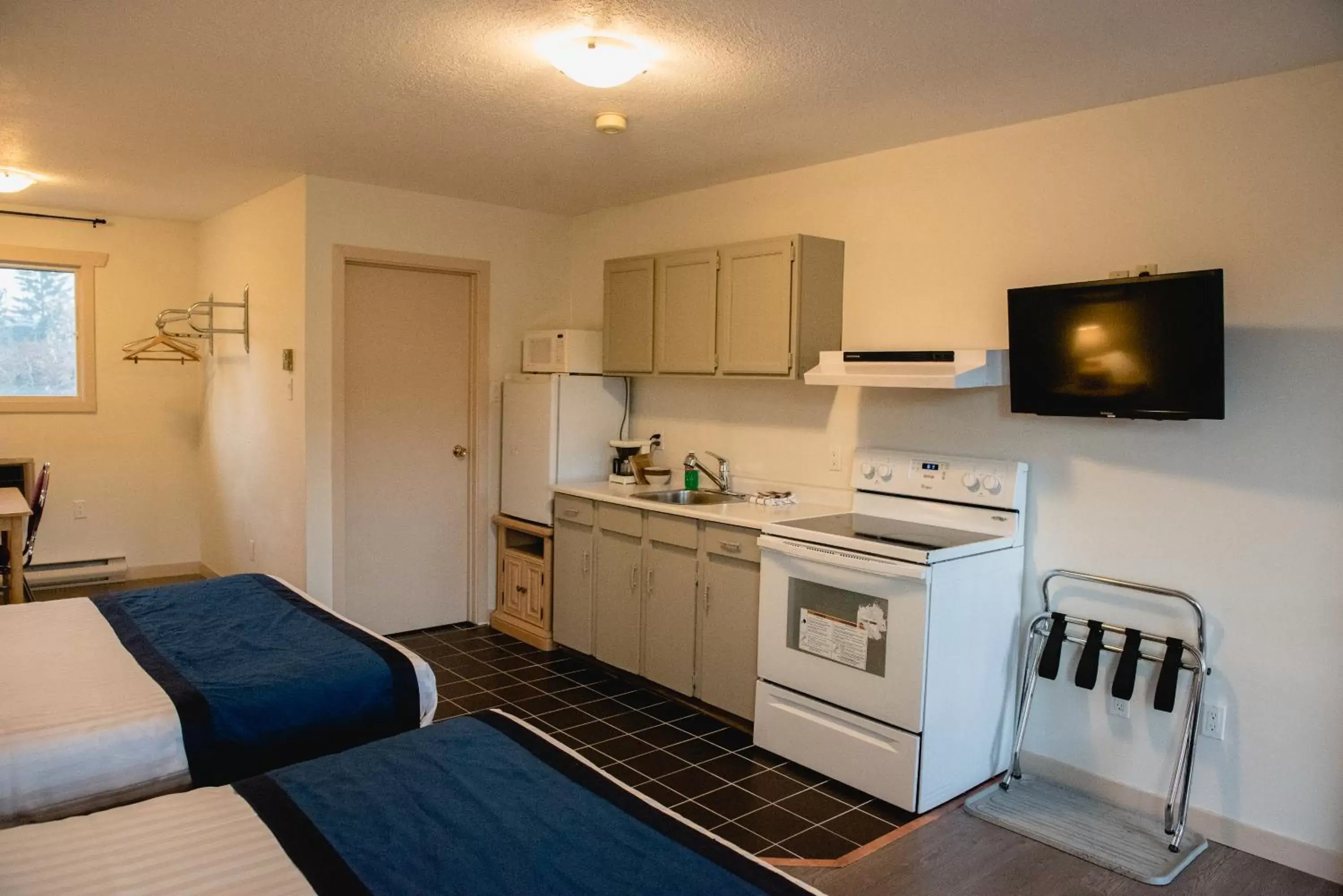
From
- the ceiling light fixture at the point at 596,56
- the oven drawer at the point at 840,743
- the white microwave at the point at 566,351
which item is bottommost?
the oven drawer at the point at 840,743

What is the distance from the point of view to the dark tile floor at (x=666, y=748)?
3.00 m

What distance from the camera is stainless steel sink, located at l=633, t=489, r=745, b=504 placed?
14.7 feet

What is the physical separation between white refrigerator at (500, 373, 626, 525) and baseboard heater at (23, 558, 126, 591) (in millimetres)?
3038

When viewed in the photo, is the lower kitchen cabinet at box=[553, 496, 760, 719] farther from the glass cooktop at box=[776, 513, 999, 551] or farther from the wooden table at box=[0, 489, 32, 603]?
the wooden table at box=[0, 489, 32, 603]

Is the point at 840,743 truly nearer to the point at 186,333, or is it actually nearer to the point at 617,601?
the point at 617,601

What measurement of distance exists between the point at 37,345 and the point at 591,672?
443cm

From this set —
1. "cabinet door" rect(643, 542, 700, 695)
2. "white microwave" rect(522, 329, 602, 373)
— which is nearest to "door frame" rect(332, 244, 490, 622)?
"white microwave" rect(522, 329, 602, 373)

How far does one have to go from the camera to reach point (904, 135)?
3613 mm

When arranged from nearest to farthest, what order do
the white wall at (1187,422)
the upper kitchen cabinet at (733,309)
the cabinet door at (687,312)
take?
the white wall at (1187,422)
the upper kitchen cabinet at (733,309)
the cabinet door at (687,312)

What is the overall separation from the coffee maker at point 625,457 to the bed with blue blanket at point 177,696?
193 cm

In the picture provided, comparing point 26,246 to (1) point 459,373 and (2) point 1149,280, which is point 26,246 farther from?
(2) point 1149,280

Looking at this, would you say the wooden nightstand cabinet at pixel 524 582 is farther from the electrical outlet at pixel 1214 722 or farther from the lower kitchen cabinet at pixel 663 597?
the electrical outlet at pixel 1214 722

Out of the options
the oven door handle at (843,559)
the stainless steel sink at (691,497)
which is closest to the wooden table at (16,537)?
the stainless steel sink at (691,497)

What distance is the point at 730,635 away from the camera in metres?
3.81
